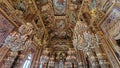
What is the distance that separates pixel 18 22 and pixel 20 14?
0.53 m

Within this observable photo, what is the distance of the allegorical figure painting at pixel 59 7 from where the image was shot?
10609 millimetres

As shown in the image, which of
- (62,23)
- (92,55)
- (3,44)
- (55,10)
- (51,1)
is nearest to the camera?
(3,44)

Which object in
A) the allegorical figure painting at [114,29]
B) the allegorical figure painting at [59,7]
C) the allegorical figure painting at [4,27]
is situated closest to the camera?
the allegorical figure painting at [114,29]

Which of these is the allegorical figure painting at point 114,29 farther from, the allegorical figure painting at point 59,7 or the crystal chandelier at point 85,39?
the allegorical figure painting at point 59,7

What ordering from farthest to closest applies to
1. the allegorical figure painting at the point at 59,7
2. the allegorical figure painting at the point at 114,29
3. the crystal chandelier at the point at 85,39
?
the allegorical figure painting at the point at 59,7 < the crystal chandelier at the point at 85,39 < the allegorical figure painting at the point at 114,29

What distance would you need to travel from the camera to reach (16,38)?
690 cm

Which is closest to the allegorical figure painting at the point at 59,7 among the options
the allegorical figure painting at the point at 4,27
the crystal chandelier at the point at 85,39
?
the crystal chandelier at the point at 85,39

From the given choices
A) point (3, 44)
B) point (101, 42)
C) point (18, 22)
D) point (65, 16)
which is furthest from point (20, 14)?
point (101, 42)

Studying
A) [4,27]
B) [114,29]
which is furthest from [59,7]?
[114,29]

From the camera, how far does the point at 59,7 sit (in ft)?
36.6

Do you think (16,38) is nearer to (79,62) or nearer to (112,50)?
(112,50)

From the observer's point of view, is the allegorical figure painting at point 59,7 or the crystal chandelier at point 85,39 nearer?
the crystal chandelier at point 85,39

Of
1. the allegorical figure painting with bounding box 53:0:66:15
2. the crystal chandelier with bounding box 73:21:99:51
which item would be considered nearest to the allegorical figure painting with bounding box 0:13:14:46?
the crystal chandelier with bounding box 73:21:99:51

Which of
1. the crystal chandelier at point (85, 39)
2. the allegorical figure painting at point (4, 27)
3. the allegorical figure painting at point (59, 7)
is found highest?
the allegorical figure painting at point (59, 7)
